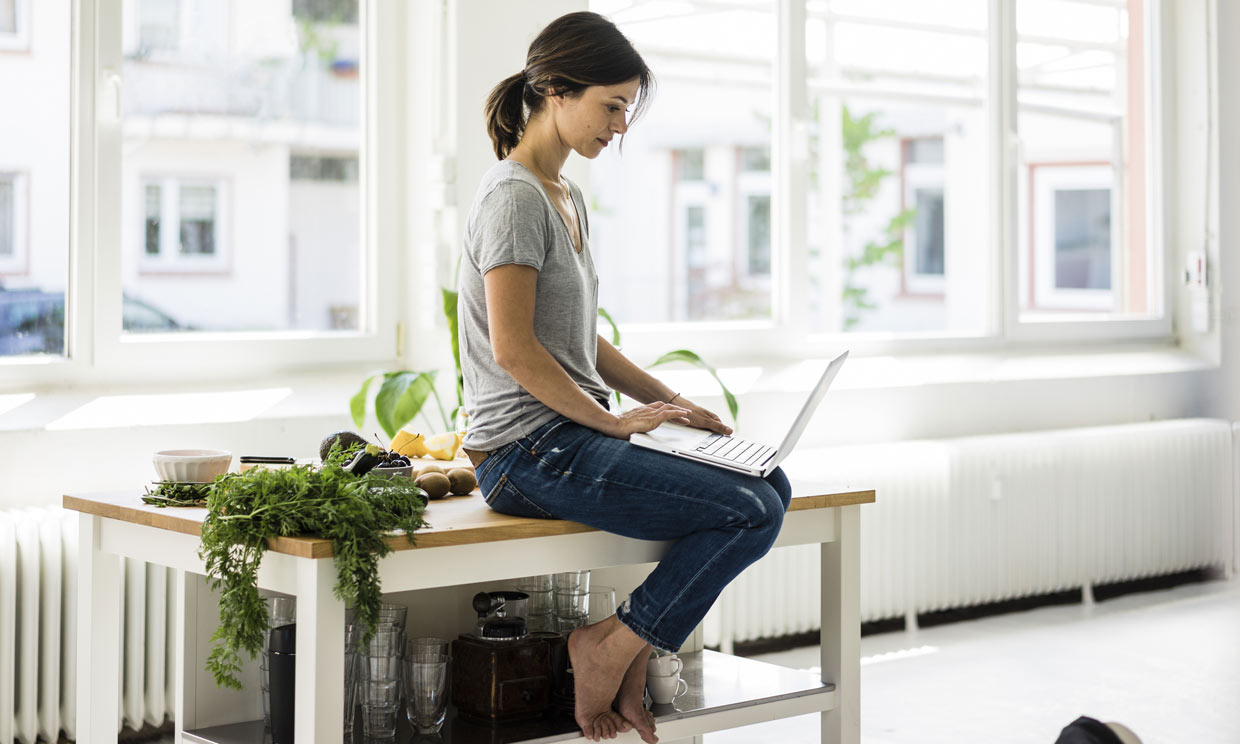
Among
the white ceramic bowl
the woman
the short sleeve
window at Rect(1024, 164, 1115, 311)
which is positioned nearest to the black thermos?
the white ceramic bowl

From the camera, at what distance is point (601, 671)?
2.06m

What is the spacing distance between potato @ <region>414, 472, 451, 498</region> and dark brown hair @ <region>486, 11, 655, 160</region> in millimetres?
567

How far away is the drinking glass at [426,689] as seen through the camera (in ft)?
6.68

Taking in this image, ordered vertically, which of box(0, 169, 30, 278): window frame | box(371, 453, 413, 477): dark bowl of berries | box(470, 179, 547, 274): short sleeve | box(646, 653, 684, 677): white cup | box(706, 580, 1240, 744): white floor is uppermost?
box(0, 169, 30, 278): window frame

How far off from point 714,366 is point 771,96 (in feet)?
2.81

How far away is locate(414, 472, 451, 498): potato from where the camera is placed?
2.13m

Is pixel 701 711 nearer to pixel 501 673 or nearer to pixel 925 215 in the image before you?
pixel 501 673

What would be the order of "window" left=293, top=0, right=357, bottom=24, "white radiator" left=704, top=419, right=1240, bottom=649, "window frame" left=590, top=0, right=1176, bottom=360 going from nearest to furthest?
"window" left=293, top=0, right=357, bottom=24 → "white radiator" left=704, top=419, right=1240, bottom=649 → "window frame" left=590, top=0, right=1176, bottom=360

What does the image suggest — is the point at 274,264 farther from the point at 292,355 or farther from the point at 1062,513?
the point at 1062,513

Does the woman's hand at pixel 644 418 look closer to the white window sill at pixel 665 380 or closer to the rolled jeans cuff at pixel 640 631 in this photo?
the rolled jeans cuff at pixel 640 631

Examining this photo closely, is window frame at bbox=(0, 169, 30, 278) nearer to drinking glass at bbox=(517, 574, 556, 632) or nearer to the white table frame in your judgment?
the white table frame

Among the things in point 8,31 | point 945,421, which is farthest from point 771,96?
point 8,31

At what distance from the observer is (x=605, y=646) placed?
2049mm

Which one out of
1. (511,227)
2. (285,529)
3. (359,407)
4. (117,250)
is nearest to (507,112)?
(511,227)
